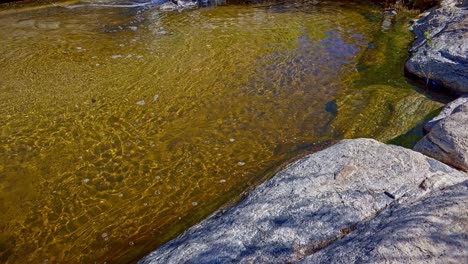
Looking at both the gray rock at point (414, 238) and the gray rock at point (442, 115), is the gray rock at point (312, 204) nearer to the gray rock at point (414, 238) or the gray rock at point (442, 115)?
the gray rock at point (414, 238)

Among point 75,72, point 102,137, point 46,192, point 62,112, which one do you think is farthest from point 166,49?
point 46,192

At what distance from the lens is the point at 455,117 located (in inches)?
170

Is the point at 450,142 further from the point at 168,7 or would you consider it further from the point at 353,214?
the point at 168,7

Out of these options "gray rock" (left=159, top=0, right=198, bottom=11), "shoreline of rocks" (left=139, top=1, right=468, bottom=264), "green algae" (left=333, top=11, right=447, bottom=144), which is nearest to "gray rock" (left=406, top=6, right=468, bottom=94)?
"green algae" (left=333, top=11, right=447, bottom=144)

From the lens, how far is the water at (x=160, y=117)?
14.0ft

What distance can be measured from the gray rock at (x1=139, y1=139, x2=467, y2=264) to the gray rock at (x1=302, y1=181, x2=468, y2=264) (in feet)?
0.83

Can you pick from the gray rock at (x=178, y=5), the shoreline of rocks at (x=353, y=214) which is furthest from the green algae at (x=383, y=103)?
the gray rock at (x=178, y=5)

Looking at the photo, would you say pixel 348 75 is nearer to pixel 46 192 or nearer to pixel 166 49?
pixel 166 49

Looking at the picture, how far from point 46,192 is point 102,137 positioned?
126 cm

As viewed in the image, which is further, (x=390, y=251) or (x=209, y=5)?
(x=209, y=5)

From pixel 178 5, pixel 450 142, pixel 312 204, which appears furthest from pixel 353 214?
pixel 178 5

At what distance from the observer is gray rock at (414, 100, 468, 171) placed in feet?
12.9

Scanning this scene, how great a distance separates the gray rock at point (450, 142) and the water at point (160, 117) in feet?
3.09

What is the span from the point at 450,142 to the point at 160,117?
417 centimetres
